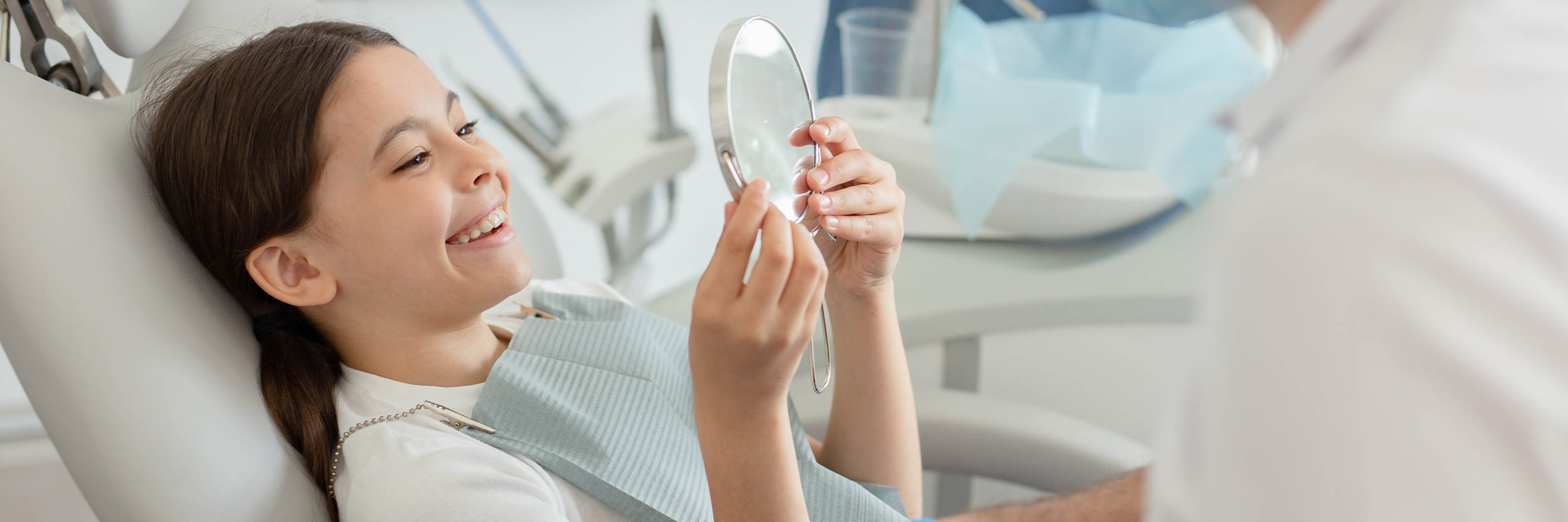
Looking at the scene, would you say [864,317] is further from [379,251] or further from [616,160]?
[616,160]

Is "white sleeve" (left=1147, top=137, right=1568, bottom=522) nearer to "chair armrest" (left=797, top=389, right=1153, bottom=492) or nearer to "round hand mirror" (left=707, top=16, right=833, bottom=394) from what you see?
"round hand mirror" (left=707, top=16, right=833, bottom=394)

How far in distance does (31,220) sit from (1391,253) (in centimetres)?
79

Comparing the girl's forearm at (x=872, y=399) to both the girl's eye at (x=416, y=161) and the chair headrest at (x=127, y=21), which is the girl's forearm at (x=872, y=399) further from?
the chair headrest at (x=127, y=21)

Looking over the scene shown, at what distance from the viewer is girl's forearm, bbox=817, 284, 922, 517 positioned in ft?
2.61

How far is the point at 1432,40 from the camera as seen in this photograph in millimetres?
347

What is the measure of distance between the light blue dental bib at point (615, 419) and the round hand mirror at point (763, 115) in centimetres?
17

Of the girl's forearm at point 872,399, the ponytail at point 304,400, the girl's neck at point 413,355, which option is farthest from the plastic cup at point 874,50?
the ponytail at point 304,400

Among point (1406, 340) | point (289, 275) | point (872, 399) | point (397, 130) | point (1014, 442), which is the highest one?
point (1406, 340)

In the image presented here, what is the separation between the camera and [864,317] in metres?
0.79

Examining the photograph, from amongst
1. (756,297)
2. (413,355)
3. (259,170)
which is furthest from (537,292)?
(756,297)

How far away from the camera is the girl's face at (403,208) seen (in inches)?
28.6

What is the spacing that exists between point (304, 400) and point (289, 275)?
0.34 ft

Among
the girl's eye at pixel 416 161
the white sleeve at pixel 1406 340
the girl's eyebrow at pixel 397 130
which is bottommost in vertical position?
the girl's eye at pixel 416 161

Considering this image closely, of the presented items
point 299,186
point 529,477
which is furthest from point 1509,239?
point 299,186
